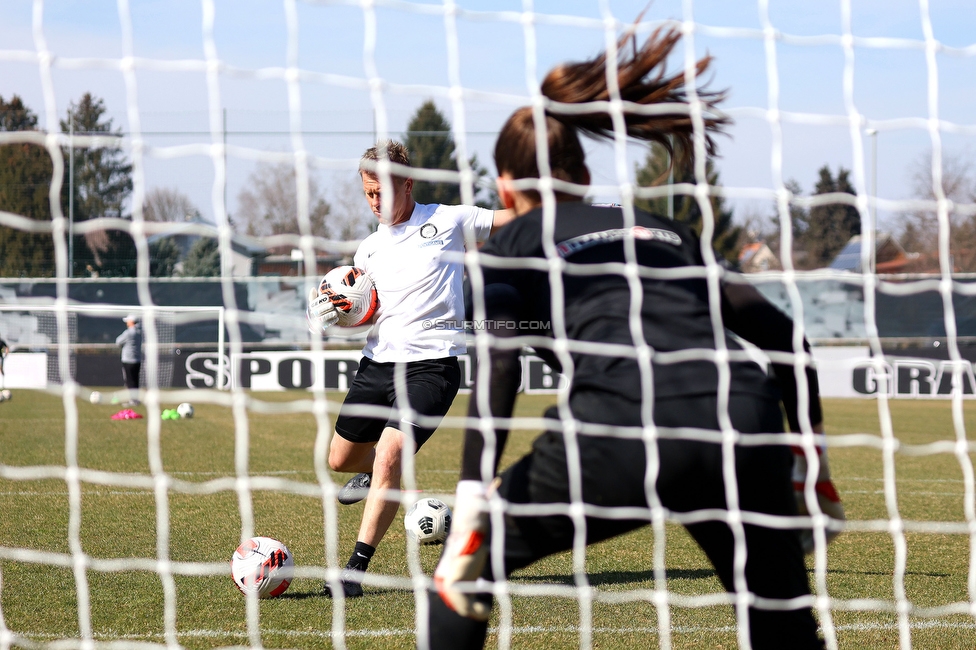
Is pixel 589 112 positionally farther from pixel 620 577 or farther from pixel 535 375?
pixel 535 375

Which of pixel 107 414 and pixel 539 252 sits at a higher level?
pixel 539 252

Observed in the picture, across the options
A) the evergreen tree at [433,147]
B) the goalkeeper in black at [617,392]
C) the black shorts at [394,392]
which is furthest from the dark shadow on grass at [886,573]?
the evergreen tree at [433,147]

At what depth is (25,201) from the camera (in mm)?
24375

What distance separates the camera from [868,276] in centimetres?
312

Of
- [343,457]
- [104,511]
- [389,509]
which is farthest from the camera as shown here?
[104,511]

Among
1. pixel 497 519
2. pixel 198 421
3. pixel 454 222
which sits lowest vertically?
pixel 198 421

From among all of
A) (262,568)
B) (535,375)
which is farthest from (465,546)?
(535,375)

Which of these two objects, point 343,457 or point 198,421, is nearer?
point 343,457

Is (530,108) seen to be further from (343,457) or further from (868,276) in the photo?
(343,457)

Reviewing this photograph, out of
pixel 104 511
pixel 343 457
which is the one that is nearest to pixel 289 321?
pixel 104 511

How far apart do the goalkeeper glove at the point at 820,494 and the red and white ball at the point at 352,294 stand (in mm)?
2725

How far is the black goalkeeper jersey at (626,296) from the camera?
2.36 m

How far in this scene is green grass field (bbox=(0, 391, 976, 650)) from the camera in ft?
Result: 12.9

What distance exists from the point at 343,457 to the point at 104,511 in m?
2.65
